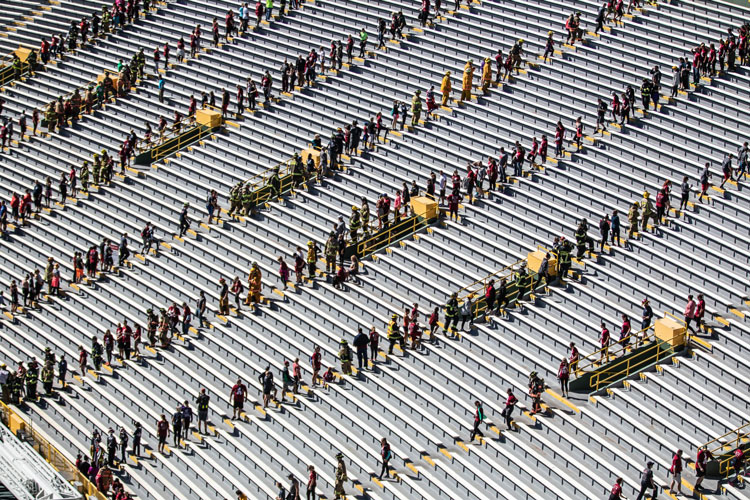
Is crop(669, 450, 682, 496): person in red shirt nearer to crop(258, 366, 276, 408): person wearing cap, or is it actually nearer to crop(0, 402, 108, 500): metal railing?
crop(258, 366, 276, 408): person wearing cap

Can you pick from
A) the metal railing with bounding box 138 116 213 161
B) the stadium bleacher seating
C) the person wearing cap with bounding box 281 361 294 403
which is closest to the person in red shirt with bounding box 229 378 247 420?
the stadium bleacher seating

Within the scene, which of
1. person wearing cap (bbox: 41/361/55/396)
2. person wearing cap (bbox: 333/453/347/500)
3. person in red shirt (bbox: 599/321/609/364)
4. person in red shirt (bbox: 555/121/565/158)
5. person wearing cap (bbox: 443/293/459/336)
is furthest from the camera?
person in red shirt (bbox: 555/121/565/158)

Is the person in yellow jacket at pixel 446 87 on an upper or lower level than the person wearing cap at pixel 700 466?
upper

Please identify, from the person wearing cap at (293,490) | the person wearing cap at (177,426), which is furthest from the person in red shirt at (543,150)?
the person wearing cap at (293,490)

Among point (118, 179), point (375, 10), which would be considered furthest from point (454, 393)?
point (375, 10)

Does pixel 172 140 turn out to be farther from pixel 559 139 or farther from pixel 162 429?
pixel 162 429

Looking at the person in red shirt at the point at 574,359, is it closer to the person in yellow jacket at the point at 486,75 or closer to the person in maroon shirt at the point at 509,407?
the person in maroon shirt at the point at 509,407

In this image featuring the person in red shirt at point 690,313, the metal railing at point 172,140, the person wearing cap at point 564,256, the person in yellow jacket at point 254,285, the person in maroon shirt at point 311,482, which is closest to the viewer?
the person in maroon shirt at point 311,482

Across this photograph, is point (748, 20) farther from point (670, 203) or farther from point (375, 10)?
point (375, 10)
